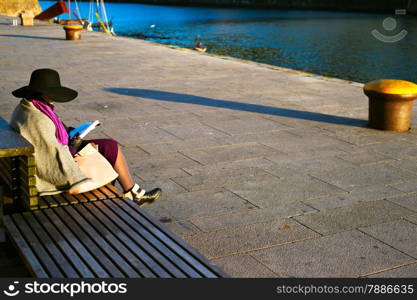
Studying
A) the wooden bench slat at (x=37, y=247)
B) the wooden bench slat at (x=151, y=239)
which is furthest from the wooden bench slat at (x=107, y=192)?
the wooden bench slat at (x=37, y=247)

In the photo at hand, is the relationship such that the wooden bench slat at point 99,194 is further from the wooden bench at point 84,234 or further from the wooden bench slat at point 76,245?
the wooden bench slat at point 76,245

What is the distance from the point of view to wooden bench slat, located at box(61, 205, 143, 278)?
3.25 meters

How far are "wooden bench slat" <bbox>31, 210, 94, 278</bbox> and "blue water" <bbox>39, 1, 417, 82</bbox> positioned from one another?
26514mm

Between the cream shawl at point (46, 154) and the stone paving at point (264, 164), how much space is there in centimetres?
55

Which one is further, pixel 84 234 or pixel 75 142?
pixel 75 142

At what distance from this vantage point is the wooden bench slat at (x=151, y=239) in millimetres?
3248

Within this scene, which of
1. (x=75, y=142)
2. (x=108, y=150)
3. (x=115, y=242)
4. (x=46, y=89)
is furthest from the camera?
(x=108, y=150)

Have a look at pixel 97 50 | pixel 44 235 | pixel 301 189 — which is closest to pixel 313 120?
pixel 301 189

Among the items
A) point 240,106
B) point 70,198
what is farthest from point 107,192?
point 240,106

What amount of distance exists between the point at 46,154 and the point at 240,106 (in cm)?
546

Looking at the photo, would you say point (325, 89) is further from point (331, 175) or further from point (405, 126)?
point (331, 175)

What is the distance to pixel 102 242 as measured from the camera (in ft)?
11.8

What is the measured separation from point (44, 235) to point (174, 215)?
1.51 m

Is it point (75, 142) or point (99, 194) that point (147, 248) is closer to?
point (99, 194)
